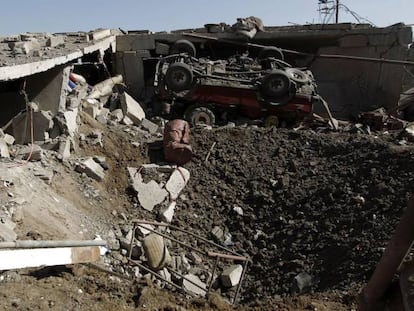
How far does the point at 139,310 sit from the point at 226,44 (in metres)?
12.2

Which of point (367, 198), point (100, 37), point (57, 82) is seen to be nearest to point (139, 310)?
point (367, 198)

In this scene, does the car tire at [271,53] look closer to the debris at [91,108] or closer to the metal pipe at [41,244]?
the debris at [91,108]

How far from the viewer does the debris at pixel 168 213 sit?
9.10 meters

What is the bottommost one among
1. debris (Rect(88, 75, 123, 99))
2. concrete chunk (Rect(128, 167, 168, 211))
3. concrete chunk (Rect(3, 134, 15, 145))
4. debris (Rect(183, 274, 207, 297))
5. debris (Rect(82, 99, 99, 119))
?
debris (Rect(183, 274, 207, 297))

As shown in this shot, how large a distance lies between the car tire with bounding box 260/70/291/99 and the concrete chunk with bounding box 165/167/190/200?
3448 millimetres

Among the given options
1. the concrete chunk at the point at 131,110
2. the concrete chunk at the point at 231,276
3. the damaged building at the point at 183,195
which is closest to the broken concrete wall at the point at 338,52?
the damaged building at the point at 183,195

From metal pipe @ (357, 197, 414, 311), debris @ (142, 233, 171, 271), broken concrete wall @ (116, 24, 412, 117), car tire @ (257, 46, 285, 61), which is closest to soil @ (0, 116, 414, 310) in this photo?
debris @ (142, 233, 171, 271)

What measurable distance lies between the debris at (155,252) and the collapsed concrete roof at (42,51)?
342cm

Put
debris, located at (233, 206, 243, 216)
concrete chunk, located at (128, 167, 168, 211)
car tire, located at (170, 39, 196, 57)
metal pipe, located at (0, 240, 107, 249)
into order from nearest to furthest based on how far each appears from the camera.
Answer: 1. metal pipe, located at (0, 240, 107, 249)
2. concrete chunk, located at (128, 167, 168, 211)
3. debris, located at (233, 206, 243, 216)
4. car tire, located at (170, 39, 196, 57)

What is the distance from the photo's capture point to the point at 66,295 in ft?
17.3

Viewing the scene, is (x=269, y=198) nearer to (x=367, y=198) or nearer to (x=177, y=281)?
(x=367, y=198)

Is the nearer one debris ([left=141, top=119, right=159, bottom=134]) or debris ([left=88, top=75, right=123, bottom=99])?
debris ([left=141, top=119, right=159, bottom=134])

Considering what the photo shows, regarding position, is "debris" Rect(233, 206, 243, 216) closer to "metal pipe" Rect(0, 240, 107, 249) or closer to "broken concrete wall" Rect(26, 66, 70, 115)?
"broken concrete wall" Rect(26, 66, 70, 115)

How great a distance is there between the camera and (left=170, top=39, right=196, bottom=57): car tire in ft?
50.8
